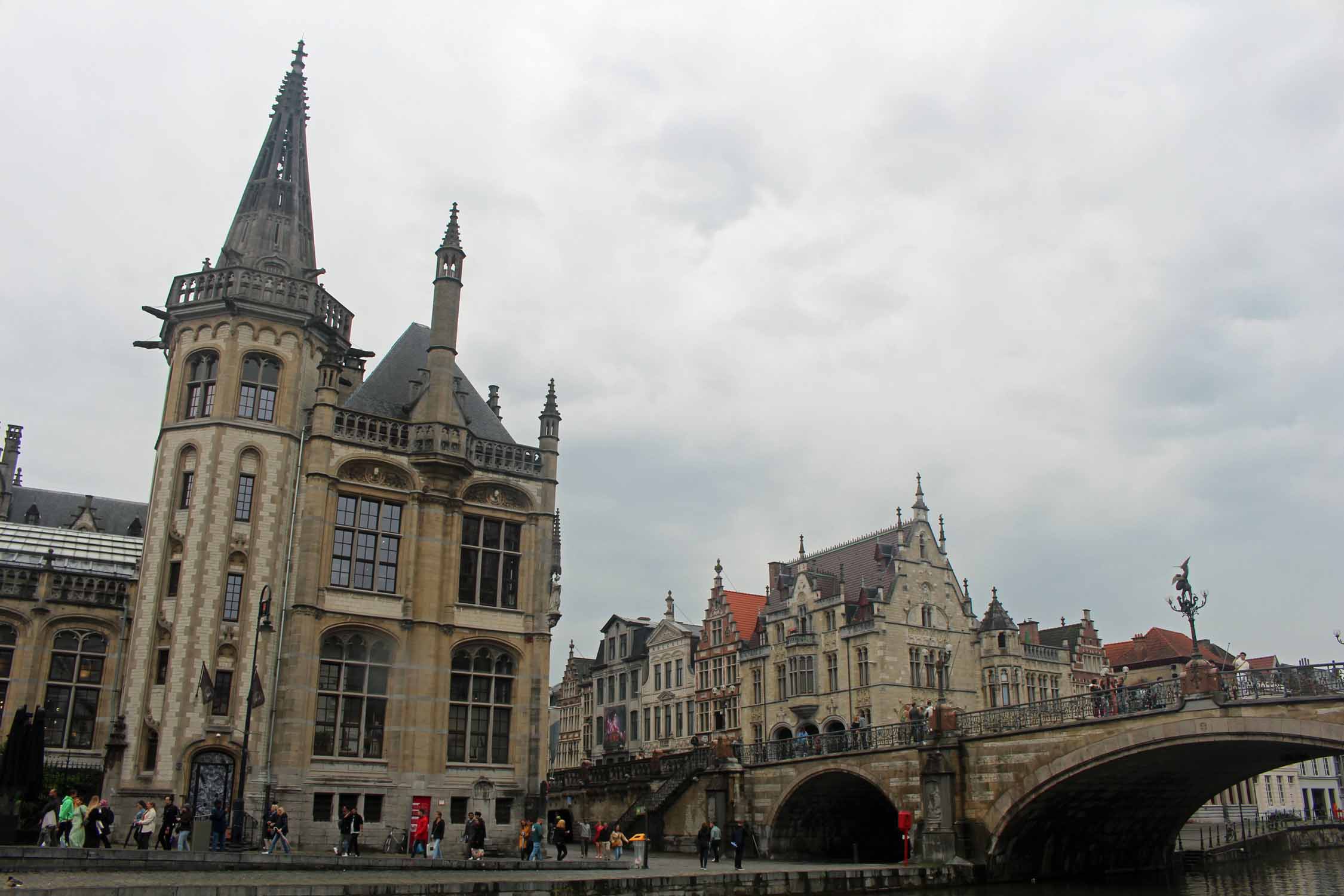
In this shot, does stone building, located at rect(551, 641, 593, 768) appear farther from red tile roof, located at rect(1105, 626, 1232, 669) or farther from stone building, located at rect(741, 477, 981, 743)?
red tile roof, located at rect(1105, 626, 1232, 669)

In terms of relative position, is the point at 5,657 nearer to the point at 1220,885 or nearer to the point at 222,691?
the point at 222,691

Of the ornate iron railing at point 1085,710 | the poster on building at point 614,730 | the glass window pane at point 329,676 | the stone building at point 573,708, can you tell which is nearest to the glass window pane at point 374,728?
the glass window pane at point 329,676

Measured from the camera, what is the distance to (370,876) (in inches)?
839

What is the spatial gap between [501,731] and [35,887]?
58.6ft

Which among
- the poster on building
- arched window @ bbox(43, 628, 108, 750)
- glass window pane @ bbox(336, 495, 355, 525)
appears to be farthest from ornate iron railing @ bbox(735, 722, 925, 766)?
arched window @ bbox(43, 628, 108, 750)

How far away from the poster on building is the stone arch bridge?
18248mm

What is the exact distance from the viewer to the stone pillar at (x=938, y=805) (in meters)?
31.5

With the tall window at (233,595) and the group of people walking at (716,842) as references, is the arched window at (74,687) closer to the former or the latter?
the tall window at (233,595)

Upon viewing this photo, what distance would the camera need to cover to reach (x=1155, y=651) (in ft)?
234

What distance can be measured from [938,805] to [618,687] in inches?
1435

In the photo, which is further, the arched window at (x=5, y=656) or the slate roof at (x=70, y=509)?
the slate roof at (x=70, y=509)

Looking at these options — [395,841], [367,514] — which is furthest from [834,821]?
[367,514]

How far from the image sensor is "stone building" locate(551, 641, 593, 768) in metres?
73.9

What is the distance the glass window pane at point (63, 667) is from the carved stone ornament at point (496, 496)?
1395 centimetres
